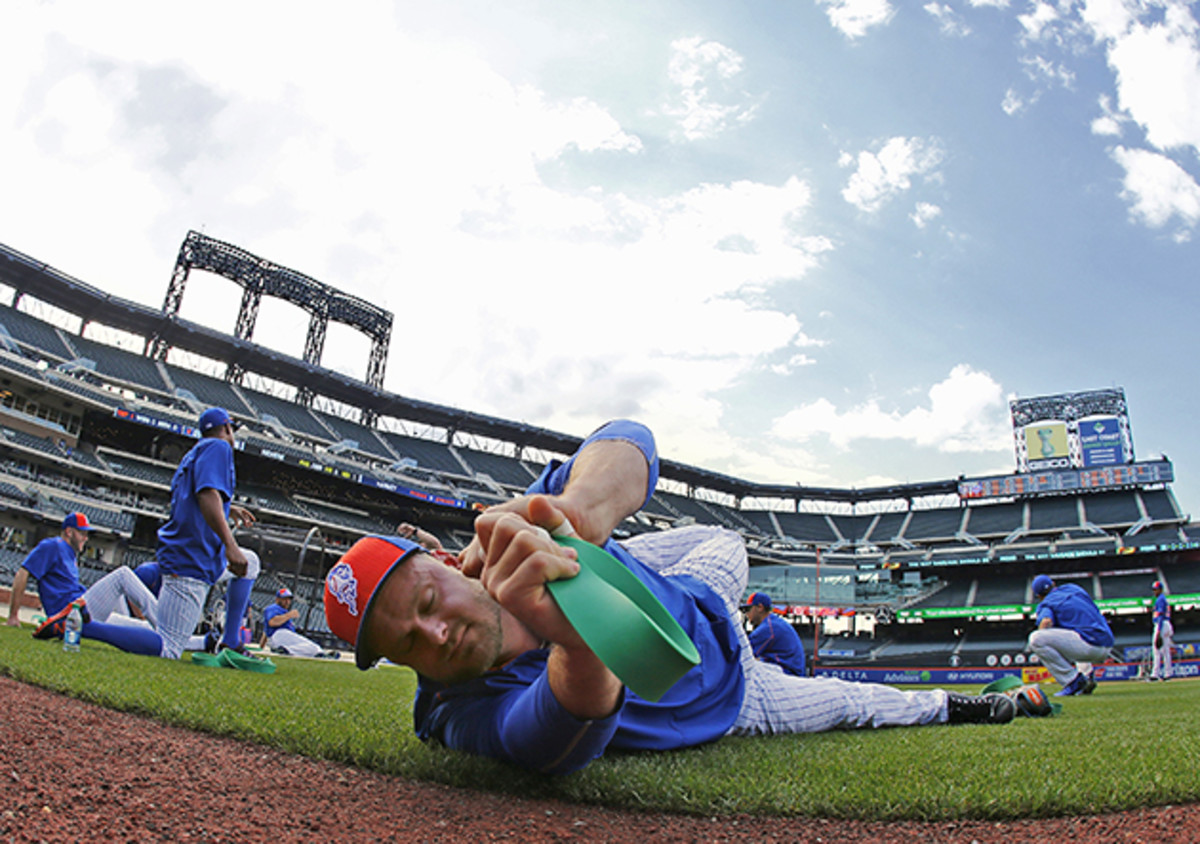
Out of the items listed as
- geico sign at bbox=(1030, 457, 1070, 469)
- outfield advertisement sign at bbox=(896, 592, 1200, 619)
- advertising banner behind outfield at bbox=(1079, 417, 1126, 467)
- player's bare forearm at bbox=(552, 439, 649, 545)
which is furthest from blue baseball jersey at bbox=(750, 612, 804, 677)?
geico sign at bbox=(1030, 457, 1070, 469)

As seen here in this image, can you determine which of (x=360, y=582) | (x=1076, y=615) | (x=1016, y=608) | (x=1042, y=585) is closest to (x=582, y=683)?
(x=360, y=582)

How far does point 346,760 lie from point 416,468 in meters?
33.1

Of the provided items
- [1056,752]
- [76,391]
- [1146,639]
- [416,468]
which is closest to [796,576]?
[1146,639]

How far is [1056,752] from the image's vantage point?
253 cm

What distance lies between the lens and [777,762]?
7.10ft

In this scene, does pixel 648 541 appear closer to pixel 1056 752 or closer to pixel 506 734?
pixel 506 734

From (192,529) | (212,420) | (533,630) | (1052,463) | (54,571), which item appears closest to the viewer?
(533,630)

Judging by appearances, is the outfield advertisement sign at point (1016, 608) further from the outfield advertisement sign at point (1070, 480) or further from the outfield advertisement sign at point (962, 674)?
the outfield advertisement sign at point (1070, 480)

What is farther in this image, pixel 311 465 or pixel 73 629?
pixel 311 465

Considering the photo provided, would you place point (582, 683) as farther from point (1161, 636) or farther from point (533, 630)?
point (1161, 636)

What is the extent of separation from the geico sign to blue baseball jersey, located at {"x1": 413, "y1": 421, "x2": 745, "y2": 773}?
42636mm

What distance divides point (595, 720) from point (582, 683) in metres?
0.17

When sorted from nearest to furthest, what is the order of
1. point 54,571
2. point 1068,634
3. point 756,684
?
point 756,684 → point 54,571 → point 1068,634

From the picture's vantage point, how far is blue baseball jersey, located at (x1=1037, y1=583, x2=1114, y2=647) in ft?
24.5
